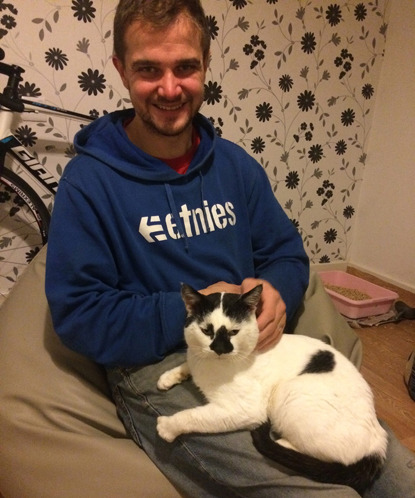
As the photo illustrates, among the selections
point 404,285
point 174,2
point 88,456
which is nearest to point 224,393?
point 88,456

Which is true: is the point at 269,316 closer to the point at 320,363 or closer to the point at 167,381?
the point at 320,363

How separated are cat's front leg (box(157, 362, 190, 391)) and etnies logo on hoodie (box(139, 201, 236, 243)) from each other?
0.32 m

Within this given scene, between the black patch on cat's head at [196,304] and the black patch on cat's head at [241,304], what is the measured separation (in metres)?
0.03

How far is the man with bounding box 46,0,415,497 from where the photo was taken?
0.90 meters

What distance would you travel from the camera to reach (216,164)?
1.19 metres

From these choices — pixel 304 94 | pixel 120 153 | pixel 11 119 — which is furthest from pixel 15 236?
pixel 304 94

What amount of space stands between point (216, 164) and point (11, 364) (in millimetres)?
768

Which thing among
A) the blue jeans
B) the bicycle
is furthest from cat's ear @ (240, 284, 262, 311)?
the bicycle

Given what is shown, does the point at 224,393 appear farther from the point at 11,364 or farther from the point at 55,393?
the point at 11,364

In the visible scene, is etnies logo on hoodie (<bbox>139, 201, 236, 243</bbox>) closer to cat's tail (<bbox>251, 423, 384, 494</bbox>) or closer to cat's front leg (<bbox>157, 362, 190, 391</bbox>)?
cat's front leg (<bbox>157, 362, 190, 391</bbox>)

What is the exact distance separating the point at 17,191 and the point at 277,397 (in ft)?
4.05

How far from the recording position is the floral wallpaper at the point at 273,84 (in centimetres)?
A: 166

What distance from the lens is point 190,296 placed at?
2.96 ft

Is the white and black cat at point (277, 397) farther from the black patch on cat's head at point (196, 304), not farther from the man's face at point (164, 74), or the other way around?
the man's face at point (164, 74)
